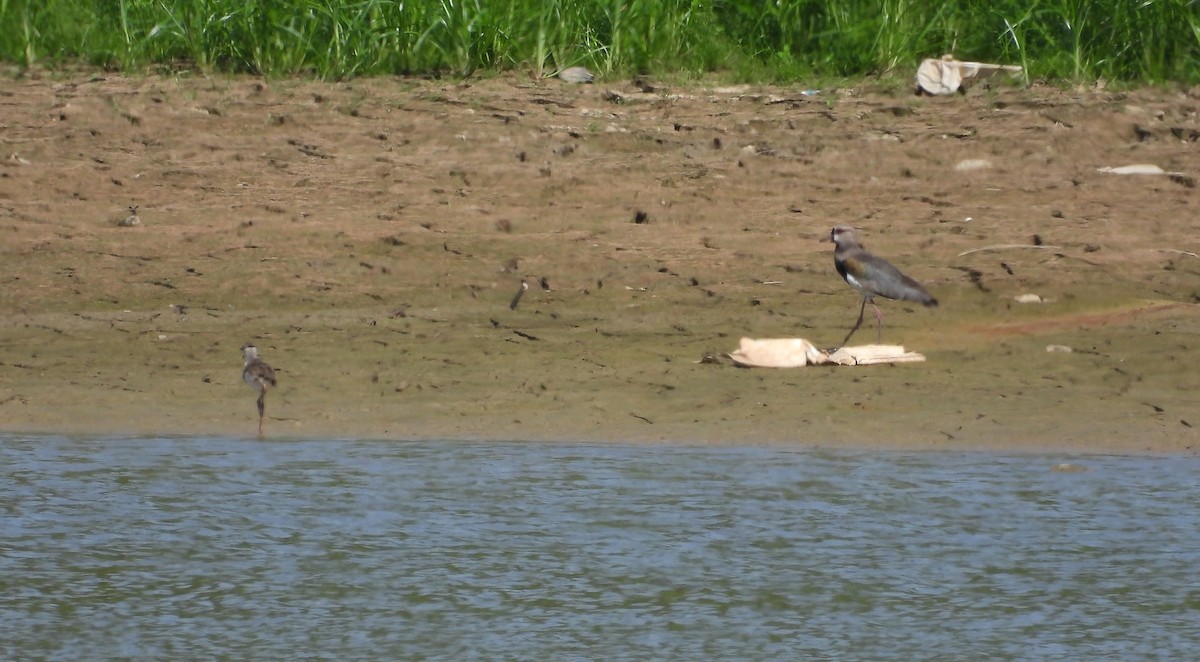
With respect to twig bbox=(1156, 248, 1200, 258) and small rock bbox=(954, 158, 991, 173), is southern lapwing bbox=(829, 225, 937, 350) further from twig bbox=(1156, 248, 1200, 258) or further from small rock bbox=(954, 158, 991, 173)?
A: small rock bbox=(954, 158, 991, 173)

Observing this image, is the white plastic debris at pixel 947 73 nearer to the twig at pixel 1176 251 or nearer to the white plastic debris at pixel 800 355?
the twig at pixel 1176 251

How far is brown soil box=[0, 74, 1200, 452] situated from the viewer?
6.15 meters

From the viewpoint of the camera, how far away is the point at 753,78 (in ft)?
32.7

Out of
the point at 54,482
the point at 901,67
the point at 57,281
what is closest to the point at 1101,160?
the point at 901,67

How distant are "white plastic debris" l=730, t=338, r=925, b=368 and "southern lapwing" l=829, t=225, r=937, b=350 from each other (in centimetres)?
25

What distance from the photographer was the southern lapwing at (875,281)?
6.77 meters

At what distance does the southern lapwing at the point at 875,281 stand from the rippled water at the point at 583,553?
121 centimetres

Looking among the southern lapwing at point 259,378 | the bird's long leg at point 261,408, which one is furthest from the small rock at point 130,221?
the bird's long leg at point 261,408

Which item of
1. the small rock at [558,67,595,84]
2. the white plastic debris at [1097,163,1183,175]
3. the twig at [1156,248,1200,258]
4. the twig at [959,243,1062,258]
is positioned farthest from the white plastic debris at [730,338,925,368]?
the small rock at [558,67,595,84]

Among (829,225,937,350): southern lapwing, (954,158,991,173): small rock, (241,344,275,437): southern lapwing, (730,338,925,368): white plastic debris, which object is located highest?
(954,158,991,173): small rock

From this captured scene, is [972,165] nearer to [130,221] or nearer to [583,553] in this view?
[130,221]

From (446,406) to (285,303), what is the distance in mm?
1294

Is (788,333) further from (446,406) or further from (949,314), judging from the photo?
(446,406)

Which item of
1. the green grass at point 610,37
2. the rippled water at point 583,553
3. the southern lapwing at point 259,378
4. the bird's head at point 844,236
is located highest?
the green grass at point 610,37
